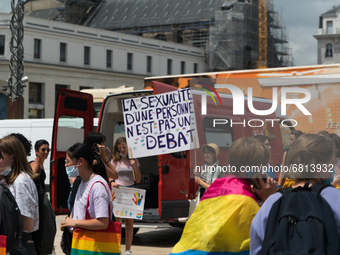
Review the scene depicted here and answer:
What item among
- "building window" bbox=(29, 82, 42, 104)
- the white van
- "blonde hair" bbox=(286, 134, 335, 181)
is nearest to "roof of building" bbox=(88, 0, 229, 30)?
"building window" bbox=(29, 82, 42, 104)

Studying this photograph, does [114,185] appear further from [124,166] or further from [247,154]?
[247,154]

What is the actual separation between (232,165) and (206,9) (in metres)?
64.5

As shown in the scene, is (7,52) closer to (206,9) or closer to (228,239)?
(206,9)

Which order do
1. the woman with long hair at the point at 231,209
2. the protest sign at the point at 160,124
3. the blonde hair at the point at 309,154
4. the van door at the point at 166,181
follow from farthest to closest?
the van door at the point at 166,181 < the protest sign at the point at 160,124 < the woman with long hair at the point at 231,209 < the blonde hair at the point at 309,154

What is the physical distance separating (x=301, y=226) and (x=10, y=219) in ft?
6.89

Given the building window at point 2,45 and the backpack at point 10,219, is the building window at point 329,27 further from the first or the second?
the backpack at point 10,219

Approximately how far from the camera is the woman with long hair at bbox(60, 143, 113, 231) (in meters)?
4.14

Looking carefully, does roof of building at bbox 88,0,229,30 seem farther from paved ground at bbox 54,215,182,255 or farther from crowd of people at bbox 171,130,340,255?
crowd of people at bbox 171,130,340,255

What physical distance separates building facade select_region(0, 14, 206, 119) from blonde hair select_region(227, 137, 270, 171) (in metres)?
45.3

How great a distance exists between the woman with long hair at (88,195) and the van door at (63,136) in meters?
4.40

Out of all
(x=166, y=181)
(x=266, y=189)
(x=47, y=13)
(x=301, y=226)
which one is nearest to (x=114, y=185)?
(x=166, y=181)

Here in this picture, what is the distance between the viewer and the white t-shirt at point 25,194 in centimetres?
411

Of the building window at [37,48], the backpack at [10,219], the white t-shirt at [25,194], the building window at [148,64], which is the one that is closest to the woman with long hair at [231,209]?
the backpack at [10,219]

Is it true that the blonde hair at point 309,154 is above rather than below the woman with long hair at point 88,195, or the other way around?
above
